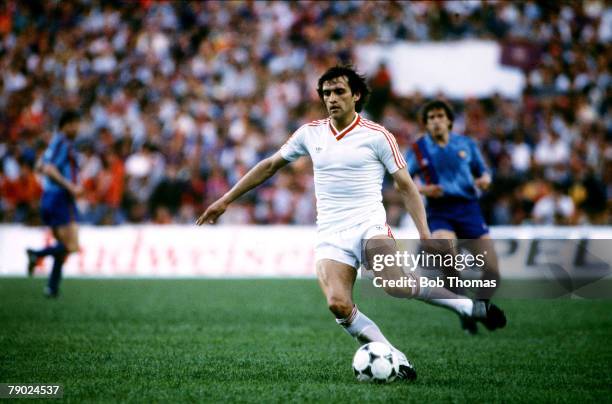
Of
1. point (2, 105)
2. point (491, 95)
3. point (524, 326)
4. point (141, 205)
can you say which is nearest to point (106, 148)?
point (141, 205)

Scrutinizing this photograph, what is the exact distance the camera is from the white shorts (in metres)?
6.64

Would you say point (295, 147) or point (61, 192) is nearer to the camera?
point (295, 147)

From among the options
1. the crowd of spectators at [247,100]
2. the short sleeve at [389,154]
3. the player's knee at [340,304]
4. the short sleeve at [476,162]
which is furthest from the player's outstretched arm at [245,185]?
the crowd of spectators at [247,100]

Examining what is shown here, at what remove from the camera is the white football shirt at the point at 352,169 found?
21.8 feet

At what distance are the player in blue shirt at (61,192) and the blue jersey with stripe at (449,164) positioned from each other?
17.8 feet

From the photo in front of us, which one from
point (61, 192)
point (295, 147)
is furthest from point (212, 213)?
point (61, 192)

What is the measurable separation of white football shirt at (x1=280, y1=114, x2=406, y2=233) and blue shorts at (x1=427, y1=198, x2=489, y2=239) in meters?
3.41

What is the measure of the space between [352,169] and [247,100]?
15976mm

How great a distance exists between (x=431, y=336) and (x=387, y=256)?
3180 millimetres

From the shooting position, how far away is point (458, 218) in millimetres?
10062

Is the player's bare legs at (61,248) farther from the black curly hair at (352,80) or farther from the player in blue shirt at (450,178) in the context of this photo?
the black curly hair at (352,80)

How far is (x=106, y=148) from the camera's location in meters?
21.3

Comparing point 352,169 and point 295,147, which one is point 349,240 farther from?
point 295,147

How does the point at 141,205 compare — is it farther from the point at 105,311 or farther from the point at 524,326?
the point at 524,326
